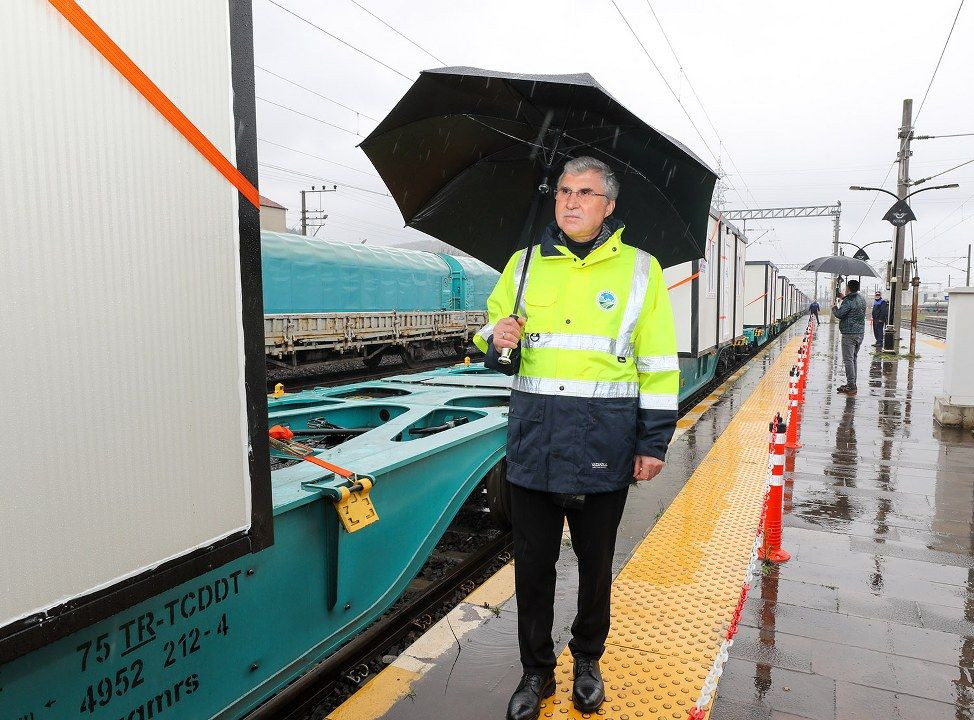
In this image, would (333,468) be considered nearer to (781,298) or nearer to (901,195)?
(901,195)

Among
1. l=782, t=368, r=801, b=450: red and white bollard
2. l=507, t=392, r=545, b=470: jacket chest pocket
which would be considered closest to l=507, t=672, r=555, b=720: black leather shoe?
l=507, t=392, r=545, b=470: jacket chest pocket

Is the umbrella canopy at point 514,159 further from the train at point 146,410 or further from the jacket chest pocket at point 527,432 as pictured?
the train at point 146,410

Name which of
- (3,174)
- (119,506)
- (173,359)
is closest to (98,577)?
(119,506)

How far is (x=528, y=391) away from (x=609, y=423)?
314mm

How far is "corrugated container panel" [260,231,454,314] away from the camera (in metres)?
15.8

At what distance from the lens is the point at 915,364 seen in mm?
16516

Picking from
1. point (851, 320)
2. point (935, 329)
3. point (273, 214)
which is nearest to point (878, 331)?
point (851, 320)

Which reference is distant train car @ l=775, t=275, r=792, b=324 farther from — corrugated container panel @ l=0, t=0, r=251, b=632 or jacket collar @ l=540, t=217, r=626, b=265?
corrugated container panel @ l=0, t=0, r=251, b=632

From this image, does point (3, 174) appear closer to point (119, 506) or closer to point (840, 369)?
point (119, 506)

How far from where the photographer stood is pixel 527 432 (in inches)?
94.2

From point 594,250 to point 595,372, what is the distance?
1.41ft

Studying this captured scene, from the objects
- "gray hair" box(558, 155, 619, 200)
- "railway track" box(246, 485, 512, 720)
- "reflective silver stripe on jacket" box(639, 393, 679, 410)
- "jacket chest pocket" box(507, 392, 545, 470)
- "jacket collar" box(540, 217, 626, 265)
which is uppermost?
"gray hair" box(558, 155, 619, 200)

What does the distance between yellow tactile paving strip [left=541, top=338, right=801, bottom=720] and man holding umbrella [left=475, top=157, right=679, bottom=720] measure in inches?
11.1

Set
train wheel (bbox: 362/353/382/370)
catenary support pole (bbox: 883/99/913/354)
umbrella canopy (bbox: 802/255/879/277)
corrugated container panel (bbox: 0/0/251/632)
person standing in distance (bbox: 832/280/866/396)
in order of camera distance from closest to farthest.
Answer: corrugated container panel (bbox: 0/0/251/632), person standing in distance (bbox: 832/280/866/396), umbrella canopy (bbox: 802/255/879/277), catenary support pole (bbox: 883/99/913/354), train wheel (bbox: 362/353/382/370)
